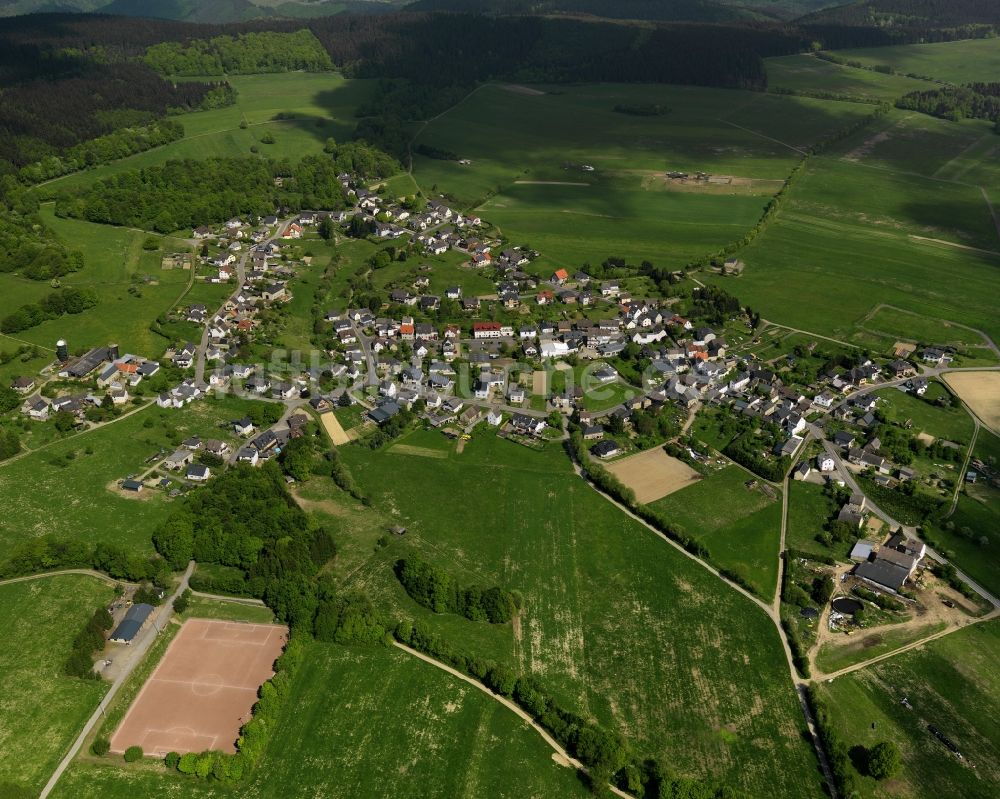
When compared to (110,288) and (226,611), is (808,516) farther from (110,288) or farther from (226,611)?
(110,288)

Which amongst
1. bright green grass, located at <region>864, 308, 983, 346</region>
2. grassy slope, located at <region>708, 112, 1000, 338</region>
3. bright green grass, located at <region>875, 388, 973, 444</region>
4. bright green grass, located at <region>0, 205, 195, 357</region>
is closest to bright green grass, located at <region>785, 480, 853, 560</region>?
bright green grass, located at <region>875, 388, 973, 444</region>

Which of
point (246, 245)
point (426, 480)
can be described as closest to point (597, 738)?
point (426, 480)

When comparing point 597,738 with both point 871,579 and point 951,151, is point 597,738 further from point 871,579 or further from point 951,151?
point 951,151

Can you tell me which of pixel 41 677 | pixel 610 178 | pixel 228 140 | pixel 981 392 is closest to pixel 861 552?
pixel 981 392

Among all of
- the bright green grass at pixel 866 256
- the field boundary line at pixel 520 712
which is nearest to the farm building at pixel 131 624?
the field boundary line at pixel 520 712

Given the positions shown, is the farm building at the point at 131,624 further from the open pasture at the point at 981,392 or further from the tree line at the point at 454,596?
the open pasture at the point at 981,392

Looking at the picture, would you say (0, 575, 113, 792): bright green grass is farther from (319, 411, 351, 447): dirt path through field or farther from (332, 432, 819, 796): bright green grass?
(319, 411, 351, 447): dirt path through field

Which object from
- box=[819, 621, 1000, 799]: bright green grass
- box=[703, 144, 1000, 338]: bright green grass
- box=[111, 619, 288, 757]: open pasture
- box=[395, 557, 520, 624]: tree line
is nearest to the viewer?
box=[819, 621, 1000, 799]: bright green grass
